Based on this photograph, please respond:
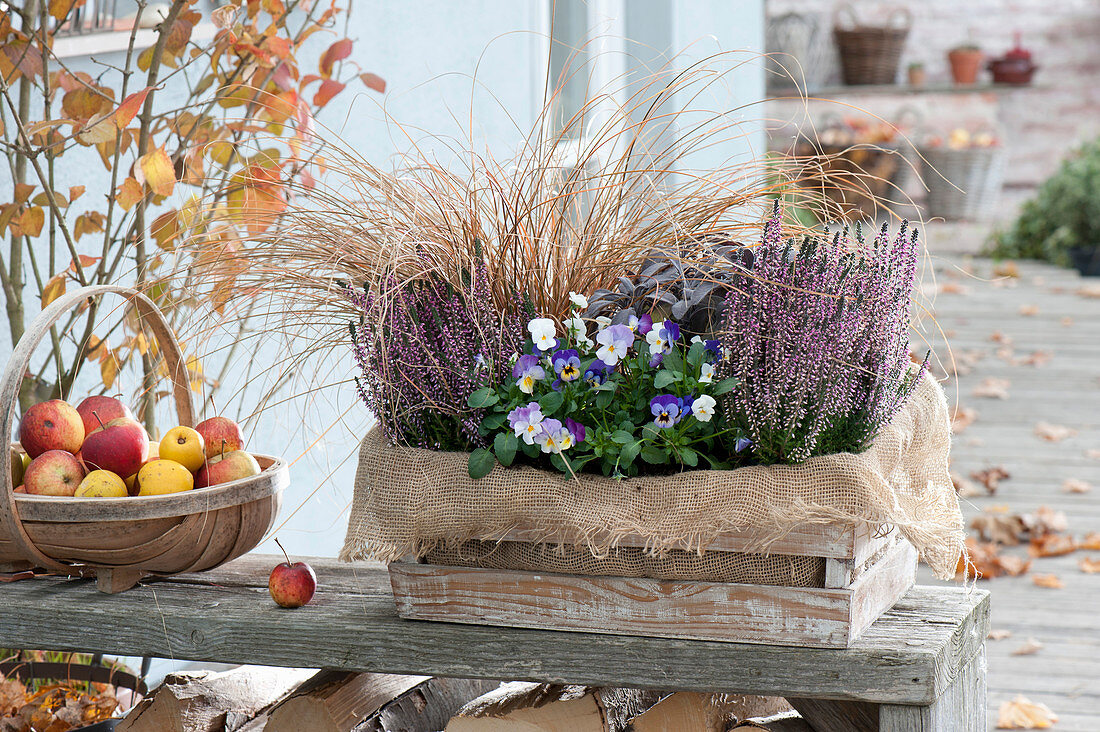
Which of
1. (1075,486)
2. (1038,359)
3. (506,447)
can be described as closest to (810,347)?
(506,447)

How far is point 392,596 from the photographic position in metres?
1.36

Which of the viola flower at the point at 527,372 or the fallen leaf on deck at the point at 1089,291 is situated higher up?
the viola flower at the point at 527,372

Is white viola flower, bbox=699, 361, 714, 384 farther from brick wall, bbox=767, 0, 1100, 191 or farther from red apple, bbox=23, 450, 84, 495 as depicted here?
brick wall, bbox=767, 0, 1100, 191

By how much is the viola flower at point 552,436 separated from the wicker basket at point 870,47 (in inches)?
427

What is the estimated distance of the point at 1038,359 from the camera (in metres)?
5.75

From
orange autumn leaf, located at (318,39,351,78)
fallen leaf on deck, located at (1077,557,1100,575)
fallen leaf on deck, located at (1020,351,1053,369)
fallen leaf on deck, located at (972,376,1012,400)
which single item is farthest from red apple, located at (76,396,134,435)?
fallen leaf on deck, located at (1020,351,1053,369)

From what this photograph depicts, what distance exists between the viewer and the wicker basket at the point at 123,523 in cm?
122

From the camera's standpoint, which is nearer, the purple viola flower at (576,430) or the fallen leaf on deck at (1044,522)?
the purple viola flower at (576,430)

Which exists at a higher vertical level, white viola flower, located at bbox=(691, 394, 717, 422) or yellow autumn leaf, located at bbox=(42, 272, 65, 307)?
yellow autumn leaf, located at bbox=(42, 272, 65, 307)

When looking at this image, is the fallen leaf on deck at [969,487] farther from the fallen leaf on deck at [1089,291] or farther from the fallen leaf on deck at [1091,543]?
the fallen leaf on deck at [1089,291]

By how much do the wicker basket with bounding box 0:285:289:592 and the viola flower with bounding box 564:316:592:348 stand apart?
42cm

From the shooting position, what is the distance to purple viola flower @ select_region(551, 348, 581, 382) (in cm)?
117

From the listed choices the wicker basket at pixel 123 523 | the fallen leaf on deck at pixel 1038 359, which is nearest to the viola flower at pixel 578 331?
the wicker basket at pixel 123 523

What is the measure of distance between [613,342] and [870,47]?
10.9 meters
